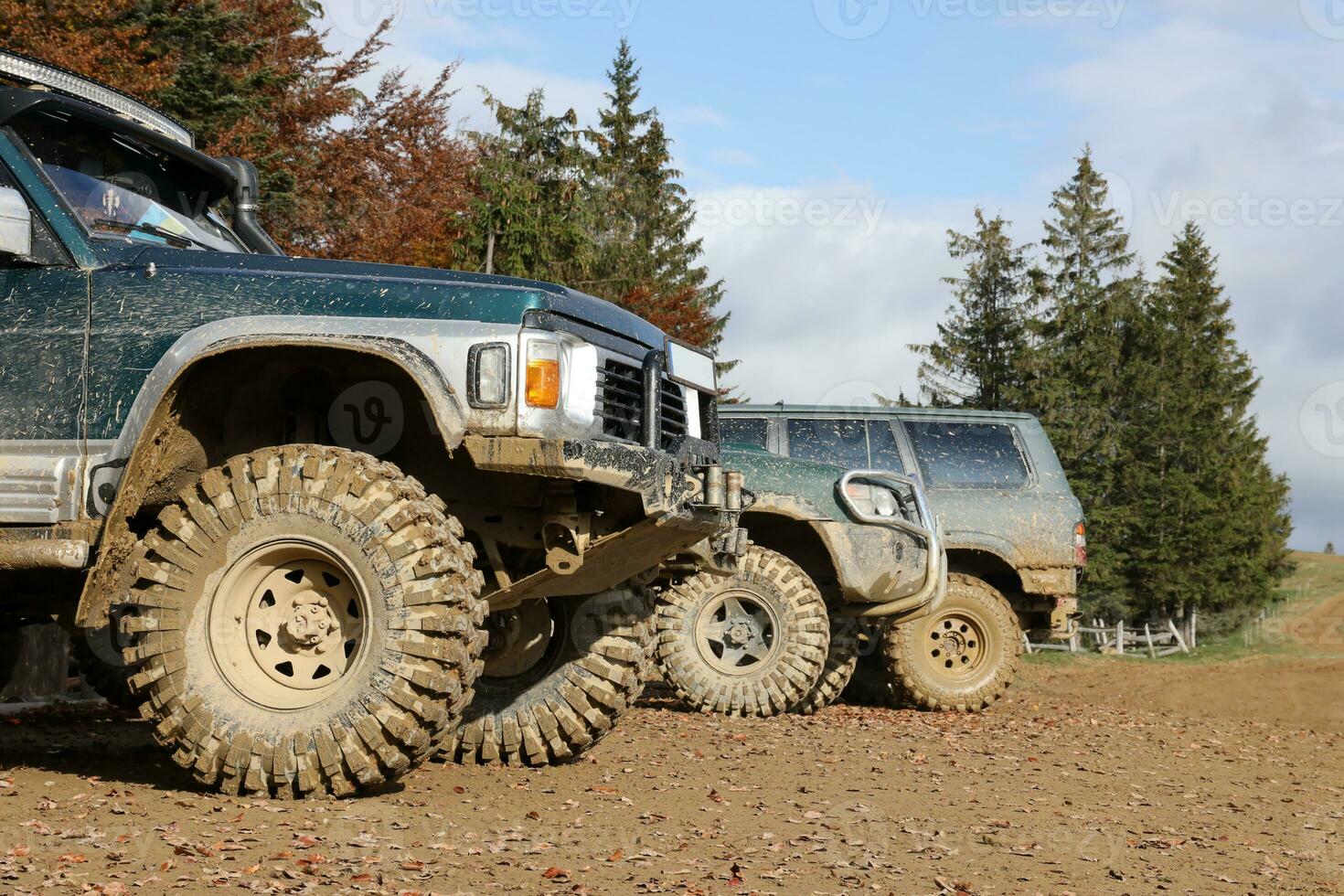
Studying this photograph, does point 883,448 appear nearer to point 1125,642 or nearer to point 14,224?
point 14,224

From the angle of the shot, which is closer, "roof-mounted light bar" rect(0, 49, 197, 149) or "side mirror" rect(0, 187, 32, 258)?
"side mirror" rect(0, 187, 32, 258)

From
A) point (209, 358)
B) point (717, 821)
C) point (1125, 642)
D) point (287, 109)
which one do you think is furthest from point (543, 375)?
point (1125, 642)

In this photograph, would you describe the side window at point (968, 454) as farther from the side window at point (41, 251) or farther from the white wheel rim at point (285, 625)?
the side window at point (41, 251)

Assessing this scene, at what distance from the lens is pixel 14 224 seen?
509 cm

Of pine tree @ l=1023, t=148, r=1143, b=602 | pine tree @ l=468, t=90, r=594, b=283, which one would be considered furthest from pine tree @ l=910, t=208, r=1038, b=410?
pine tree @ l=468, t=90, r=594, b=283

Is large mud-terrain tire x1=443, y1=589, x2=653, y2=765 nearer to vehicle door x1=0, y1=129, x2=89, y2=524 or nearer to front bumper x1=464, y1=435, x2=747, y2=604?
front bumper x1=464, y1=435, x2=747, y2=604

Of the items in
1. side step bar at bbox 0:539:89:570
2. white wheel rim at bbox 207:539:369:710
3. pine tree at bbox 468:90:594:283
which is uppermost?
pine tree at bbox 468:90:594:283

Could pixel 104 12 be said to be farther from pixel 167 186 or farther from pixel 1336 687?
pixel 1336 687

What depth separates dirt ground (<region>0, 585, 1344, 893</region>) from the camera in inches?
159

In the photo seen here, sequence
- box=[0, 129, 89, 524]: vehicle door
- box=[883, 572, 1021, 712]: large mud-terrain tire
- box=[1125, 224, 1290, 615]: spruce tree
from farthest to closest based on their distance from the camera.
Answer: box=[1125, 224, 1290, 615]: spruce tree, box=[883, 572, 1021, 712]: large mud-terrain tire, box=[0, 129, 89, 524]: vehicle door

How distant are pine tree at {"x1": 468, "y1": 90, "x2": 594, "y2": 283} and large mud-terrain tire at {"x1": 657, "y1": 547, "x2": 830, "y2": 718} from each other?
1078 centimetres

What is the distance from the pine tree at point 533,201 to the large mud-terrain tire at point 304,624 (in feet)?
46.9

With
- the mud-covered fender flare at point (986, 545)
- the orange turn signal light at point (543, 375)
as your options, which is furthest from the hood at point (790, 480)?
the orange turn signal light at point (543, 375)

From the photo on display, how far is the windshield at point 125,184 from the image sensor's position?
18.9 feet
